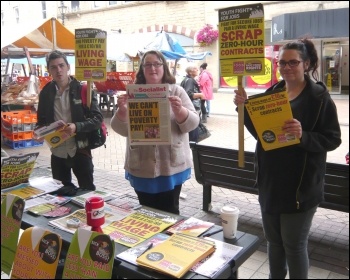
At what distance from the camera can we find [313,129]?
5.19 ft

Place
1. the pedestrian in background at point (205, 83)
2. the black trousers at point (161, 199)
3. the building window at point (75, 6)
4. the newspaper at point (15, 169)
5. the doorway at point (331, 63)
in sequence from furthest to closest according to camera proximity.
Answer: the pedestrian in background at point (205, 83), the building window at point (75, 6), the black trousers at point (161, 199), the newspaper at point (15, 169), the doorway at point (331, 63)

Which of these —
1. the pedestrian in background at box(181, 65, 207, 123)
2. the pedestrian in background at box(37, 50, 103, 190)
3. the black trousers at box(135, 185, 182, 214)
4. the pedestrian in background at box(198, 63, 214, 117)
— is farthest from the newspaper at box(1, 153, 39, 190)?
the pedestrian in background at box(198, 63, 214, 117)

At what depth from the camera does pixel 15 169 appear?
82.7 inches

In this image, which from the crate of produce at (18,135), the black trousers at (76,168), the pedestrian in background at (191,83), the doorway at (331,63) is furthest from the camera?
the pedestrian in background at (191,83)

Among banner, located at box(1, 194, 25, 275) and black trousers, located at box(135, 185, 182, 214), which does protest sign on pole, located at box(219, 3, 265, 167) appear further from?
banner, located at box(1, 194, 25, 275)

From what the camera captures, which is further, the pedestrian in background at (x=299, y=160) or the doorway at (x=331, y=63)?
the doorway at (x=331, y=63)

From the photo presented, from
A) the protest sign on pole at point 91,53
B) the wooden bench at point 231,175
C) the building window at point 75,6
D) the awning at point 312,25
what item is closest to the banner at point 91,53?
the protest sign on pole at point 91,53

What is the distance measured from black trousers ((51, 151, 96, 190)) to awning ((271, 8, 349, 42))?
162cm

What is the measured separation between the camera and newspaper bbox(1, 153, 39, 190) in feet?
6.61

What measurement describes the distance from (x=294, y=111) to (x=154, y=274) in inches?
35.9

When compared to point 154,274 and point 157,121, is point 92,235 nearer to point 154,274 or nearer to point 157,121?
point 154,274

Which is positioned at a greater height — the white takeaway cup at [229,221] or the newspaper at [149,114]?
the newspaper at [149,114]

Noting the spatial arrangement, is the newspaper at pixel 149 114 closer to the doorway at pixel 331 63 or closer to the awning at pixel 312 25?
the awning at pixel 312 25

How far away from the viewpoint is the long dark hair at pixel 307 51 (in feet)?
5.11
